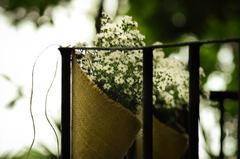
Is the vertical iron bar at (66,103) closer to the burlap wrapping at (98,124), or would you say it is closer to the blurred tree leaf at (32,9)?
the burlap wrapping at (98,124)

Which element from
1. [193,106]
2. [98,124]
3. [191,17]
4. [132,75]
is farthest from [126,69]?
[191,17]

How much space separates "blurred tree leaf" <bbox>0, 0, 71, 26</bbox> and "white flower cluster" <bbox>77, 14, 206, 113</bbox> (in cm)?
51

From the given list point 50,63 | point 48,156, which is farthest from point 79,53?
point 48,156

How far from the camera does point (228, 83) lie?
1804 millimetres

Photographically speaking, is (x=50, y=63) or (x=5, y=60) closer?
(x=50, y=63)

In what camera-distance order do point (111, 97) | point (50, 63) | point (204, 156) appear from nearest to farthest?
point (111, 97)
point (50, 63)
point (204, 156)

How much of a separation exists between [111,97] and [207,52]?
806mm

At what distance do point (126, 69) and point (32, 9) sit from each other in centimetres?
76

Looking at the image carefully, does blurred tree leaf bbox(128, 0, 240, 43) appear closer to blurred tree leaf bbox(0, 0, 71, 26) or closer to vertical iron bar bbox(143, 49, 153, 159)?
blurred tree leaf bbox(0, 0, 71, 26)

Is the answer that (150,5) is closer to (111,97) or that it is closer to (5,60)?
(5,60)

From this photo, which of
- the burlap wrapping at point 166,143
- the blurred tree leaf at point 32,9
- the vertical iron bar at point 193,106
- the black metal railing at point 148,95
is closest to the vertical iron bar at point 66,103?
the black metal railing at point 148,95

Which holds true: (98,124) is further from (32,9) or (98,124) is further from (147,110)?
(32,9)

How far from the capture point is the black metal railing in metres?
1.03

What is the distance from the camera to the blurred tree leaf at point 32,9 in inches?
73.7
